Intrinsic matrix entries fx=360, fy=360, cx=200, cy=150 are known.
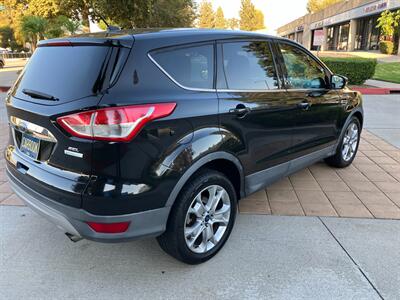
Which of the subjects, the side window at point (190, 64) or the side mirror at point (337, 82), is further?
the side mirror at point (337, 82)

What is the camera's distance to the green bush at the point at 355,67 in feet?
45.6

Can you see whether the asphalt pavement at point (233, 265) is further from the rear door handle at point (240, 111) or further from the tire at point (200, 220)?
the rear door handle at point (240, 111)

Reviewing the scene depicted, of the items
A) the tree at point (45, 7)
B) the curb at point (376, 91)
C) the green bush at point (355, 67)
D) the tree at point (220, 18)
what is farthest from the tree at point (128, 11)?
the tree at point (220, 18)

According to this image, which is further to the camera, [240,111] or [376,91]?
[376,91]

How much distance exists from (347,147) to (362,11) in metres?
35.4

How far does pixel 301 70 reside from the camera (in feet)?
13.0

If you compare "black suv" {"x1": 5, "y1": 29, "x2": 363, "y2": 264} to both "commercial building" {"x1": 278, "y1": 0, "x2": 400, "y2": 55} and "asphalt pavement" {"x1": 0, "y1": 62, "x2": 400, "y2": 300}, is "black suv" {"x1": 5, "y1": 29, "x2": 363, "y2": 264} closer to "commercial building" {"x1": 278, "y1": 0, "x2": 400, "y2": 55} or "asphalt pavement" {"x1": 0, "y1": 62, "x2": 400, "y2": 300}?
"asphalt pavement" {"x1": 0, "y1": 62, "x2": 400, "y2": 300}

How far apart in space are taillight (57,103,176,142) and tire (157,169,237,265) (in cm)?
Result: 63

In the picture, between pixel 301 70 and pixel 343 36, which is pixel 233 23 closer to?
pixel 343 36

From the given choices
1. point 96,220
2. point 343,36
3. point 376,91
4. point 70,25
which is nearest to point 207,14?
point 343,36

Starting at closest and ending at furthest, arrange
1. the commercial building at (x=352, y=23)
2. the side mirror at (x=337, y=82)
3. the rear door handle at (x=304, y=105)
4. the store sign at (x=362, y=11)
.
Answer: the rear door handle at (x=304, y=105), the side mirror at (x=337, y=82), the store sign at (x=362, y=11), the commercial building at (x=352, y=23)

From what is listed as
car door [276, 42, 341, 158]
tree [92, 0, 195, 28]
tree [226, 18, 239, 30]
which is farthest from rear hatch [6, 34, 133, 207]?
tree [226, 18, 239, 30]

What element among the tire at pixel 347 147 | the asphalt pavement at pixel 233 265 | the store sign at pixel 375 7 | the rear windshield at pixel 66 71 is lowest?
the asphalt pavement at pixel 233 265

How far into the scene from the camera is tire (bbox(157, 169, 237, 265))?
2.58 meters
